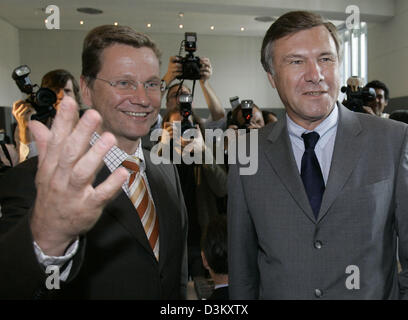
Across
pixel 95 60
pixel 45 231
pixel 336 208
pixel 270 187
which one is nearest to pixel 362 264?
pixel 336 208

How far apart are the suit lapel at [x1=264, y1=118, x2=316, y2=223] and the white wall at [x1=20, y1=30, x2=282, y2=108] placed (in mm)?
9464

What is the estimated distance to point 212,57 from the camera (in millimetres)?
10664

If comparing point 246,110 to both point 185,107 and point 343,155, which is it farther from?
point 343,155

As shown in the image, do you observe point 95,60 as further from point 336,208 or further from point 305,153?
point 336,208

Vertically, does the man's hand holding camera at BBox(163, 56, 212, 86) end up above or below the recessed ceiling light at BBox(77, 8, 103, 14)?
below

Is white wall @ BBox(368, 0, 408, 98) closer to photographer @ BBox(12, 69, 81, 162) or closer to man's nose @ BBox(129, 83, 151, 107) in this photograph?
photographer @ BBox(12, 69, 81, 162)

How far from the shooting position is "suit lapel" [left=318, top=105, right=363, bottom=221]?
1045mm

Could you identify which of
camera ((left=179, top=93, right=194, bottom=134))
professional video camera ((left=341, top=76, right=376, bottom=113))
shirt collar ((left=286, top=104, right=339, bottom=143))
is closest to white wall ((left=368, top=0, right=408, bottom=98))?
professional video camera ((left=341, top=76, right=376, bottom=113))

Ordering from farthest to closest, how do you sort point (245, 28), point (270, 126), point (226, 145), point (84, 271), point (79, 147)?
point (245, 28) → point (226, 145) → point (270, 126) → point (84, 271) → point (79, 147)

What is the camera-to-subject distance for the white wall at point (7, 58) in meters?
8.57

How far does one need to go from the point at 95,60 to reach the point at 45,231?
0.75 m

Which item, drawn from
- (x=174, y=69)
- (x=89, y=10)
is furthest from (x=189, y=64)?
(x=89, y=10)
